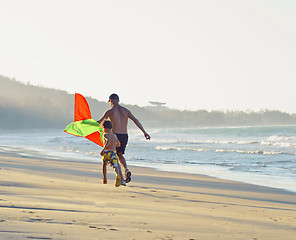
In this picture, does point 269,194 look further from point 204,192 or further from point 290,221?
point 290,221

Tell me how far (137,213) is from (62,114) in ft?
300

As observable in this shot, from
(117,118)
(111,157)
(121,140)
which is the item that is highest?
(117,118)

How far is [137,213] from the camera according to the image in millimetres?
4879

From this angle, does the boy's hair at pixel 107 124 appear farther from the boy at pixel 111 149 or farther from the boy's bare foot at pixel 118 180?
Answer: the boy's bare foot at pixel 118 180

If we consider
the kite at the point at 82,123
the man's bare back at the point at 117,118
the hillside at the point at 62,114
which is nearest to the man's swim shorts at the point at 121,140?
the man's bare back at the point at 117,118

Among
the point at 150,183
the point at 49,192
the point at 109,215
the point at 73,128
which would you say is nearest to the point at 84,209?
the point at 109,215

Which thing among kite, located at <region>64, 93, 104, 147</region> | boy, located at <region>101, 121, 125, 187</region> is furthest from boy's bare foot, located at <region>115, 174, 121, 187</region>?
kite, located at <region>64, 93, 104, 147</region>

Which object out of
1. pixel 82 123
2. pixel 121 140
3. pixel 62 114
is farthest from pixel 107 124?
pixel 62 114

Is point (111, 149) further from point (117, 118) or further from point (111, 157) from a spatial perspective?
point (117, 118)

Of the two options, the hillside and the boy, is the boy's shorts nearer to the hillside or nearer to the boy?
the boy

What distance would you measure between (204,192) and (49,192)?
282cm

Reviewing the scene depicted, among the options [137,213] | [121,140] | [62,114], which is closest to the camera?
[137,213]

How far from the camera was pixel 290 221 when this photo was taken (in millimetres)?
5086

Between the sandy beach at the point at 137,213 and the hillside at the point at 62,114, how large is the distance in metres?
71.2
